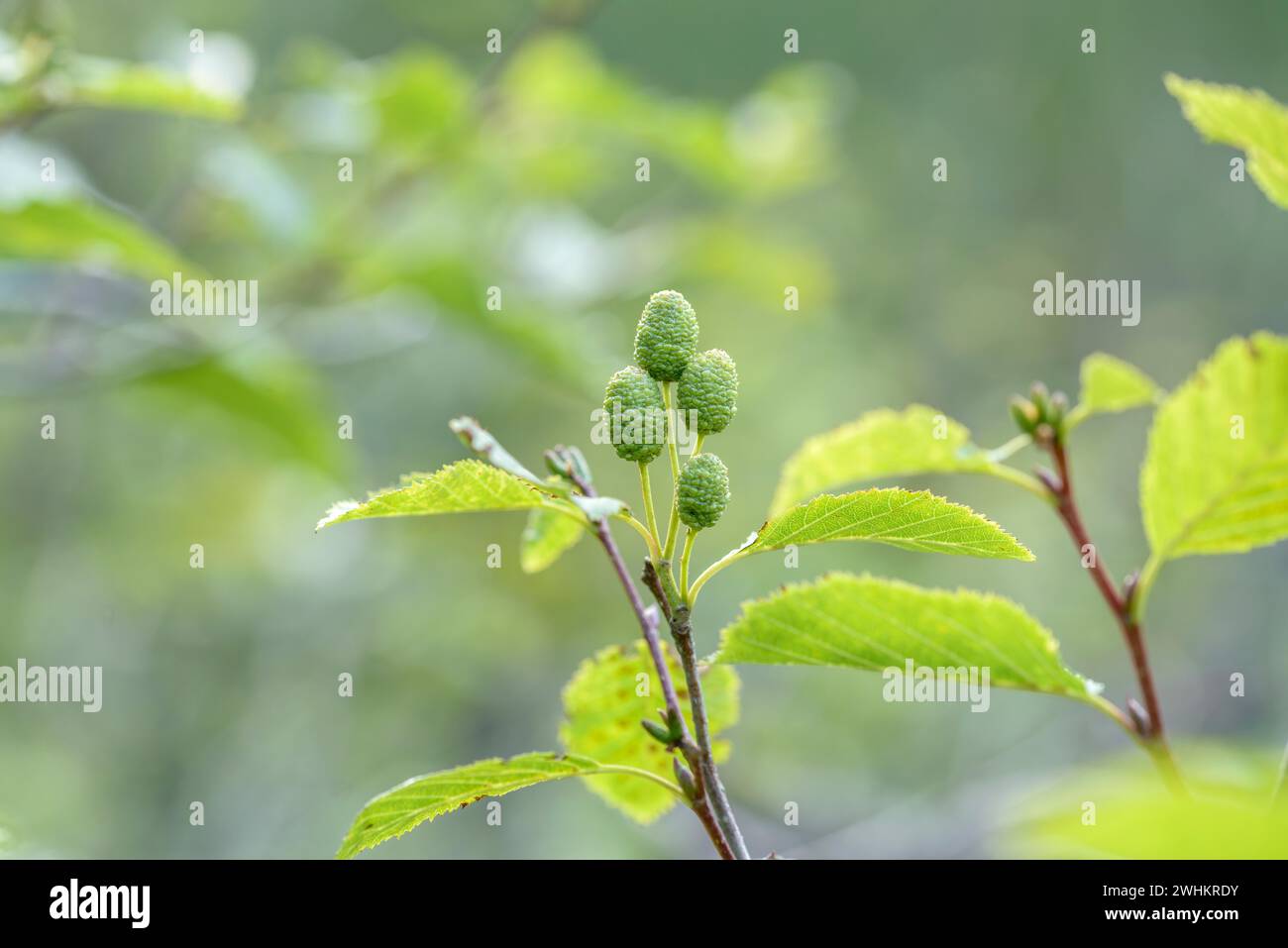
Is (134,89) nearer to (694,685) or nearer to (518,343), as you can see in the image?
(518,343)

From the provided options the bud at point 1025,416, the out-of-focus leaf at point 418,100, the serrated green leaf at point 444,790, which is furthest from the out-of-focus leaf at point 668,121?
the serrated green leaf at point 444,790

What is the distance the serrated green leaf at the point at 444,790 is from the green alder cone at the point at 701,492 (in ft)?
0.64

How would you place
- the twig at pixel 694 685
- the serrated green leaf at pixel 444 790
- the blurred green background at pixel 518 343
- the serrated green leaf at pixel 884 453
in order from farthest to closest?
the blurred green background at pixel 518 343 → the serrated green leaf at pixel 884 453 → the serrated green leaf at pixel 444 790 → the twig at pixel 694 685

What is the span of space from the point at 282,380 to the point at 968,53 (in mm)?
6091

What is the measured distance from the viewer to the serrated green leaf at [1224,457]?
774 mm

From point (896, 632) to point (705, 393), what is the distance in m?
0.22

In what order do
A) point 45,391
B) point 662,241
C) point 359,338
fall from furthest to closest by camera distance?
point 662,241, point 359,338, point 45,391

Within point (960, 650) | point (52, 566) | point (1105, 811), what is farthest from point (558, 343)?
point (52, 566)

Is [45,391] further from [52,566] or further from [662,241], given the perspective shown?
[52,566]

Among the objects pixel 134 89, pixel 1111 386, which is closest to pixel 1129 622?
pixel 1111 386

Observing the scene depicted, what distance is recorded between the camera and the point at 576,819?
462 centimetres

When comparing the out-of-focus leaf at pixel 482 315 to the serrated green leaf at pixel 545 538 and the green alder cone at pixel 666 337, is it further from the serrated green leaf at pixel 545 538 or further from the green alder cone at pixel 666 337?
the green alder cone at pixel 666 337

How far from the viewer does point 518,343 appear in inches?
89.7
